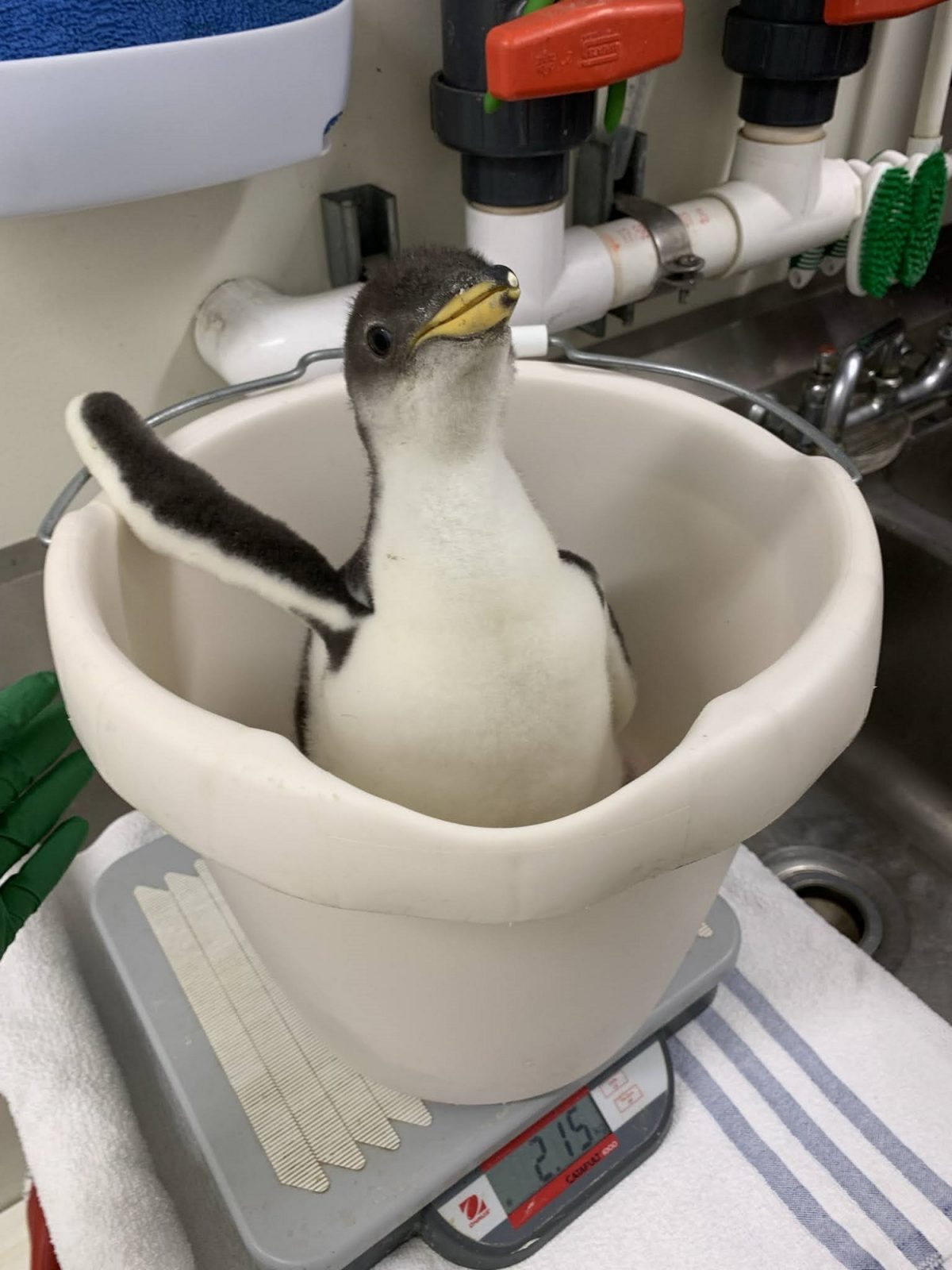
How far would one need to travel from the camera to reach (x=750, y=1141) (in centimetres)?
46

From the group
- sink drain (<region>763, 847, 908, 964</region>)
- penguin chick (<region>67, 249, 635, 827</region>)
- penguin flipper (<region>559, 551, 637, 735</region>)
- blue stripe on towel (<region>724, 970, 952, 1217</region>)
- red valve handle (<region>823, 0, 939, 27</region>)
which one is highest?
red valve handle (<region>823, 0, 939, 27</region>)

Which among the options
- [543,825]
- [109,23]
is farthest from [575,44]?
[543,825]

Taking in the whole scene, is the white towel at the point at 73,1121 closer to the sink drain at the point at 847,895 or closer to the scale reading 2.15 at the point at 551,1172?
the scale reading 2.15 at the point at 551,1172

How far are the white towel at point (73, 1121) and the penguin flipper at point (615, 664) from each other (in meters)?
0.30

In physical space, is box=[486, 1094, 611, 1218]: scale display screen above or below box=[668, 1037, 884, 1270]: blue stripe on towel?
above

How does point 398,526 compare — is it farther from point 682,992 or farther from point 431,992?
point 682,992

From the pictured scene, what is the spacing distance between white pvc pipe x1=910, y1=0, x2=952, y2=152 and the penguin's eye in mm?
553

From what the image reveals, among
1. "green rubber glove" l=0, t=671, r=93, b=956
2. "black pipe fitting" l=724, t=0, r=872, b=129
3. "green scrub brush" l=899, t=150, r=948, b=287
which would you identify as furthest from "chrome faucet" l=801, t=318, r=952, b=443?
"green rubber glove" l=0, t=671, r=93, b=956

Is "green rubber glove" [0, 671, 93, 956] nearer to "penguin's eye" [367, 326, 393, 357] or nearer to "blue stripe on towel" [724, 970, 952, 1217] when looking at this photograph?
"penguin's eye" [367, 326, 393, 357]

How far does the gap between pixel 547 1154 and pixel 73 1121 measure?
22cm

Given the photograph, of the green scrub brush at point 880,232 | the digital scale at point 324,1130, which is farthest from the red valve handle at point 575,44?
the digital scale at point 324,1130

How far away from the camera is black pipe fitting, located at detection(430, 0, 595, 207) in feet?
1.49

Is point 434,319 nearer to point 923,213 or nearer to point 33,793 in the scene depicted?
point 33,793

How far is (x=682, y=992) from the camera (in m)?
0.47
